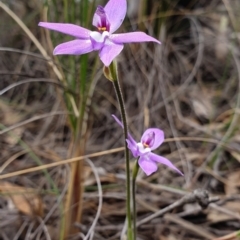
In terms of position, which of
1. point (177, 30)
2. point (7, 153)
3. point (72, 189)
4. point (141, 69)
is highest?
point (177, 30)

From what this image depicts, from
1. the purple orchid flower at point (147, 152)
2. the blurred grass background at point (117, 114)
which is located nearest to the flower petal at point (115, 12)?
the purple orchid flower at point (147, 152)

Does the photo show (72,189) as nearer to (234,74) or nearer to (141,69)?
(141,69)

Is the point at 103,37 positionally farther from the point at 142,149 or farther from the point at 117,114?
the point at 117,114

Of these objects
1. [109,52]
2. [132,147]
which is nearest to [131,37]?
[109,52]

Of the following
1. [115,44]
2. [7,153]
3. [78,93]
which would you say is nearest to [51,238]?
[78,93]

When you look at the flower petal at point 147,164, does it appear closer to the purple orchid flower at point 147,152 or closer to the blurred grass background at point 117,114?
the purple orchid flower at point 147,152

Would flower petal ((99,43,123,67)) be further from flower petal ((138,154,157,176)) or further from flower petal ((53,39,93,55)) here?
flower petal ((138,154,157,176))
